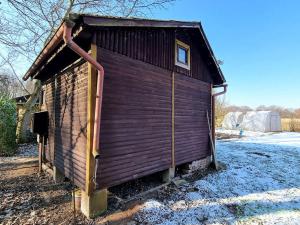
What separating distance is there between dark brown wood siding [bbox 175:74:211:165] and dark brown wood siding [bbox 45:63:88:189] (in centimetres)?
301

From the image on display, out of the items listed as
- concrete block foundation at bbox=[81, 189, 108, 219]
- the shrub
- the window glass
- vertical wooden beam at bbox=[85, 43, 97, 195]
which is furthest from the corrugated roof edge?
the shrub

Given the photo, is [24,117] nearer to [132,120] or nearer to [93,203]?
[132,120]

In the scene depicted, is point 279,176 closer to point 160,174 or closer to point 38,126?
point 160,174

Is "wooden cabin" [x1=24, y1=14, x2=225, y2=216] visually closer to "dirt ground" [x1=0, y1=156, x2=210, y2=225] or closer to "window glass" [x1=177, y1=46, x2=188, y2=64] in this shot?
"window glass" [x1=177, y1=46, x2=188, y2=64]

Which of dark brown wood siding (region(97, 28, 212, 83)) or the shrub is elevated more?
dark brown wood siding (region(97, 28, 212, 83))

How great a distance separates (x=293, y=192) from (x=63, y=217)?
235 inches

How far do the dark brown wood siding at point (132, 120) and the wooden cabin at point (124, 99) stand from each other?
2 centimetres

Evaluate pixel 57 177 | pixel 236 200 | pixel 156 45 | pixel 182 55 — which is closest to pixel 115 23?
pixel 156 45

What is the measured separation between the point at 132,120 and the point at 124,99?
556 mm

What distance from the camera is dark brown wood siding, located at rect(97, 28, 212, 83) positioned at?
15.4ft

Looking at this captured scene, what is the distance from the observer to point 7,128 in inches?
423

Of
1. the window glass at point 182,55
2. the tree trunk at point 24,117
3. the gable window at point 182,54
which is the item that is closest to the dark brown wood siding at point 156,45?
the gable window at point 182,54

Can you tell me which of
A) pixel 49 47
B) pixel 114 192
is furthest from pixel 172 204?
pixel 49 47

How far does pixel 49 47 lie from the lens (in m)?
4.69
